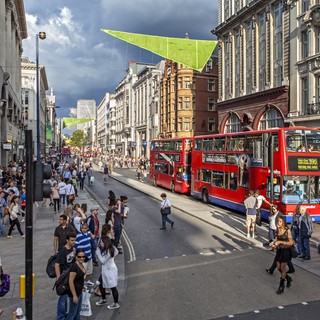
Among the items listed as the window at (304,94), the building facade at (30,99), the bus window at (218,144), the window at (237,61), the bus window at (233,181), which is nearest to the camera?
the bus window at (233,181)

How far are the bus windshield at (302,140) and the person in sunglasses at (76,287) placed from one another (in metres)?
12.0

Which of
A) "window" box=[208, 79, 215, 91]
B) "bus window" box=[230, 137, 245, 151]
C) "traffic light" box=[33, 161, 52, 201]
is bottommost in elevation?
"traffic light" box=[33, 161, 52, 201]

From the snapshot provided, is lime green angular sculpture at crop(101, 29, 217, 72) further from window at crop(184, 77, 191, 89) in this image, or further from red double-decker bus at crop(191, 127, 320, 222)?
window at crop(184, 77, 191, 89)

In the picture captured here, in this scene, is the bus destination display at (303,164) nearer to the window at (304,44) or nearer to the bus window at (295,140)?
the bus window at (295,140)

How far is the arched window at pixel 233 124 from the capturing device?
42.6 m

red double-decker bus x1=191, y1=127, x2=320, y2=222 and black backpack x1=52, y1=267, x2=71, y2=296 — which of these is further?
red double-decker bus x1=191, y1=127, x2=320, y2=222

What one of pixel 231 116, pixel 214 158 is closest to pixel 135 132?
pixel 231 116

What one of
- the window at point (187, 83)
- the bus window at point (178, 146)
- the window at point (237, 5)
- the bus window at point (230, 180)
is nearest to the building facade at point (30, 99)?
the window at point (187, 83)

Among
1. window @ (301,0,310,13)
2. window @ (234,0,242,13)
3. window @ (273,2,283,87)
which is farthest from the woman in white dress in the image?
window @ (234,0,242,13)

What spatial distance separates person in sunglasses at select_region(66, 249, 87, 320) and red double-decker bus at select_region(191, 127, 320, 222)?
9836mm

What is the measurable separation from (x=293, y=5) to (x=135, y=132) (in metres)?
68.4

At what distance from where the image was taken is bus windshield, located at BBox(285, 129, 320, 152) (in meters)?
16.1

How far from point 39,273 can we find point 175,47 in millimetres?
10420

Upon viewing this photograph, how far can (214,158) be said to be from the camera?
73.8ft
